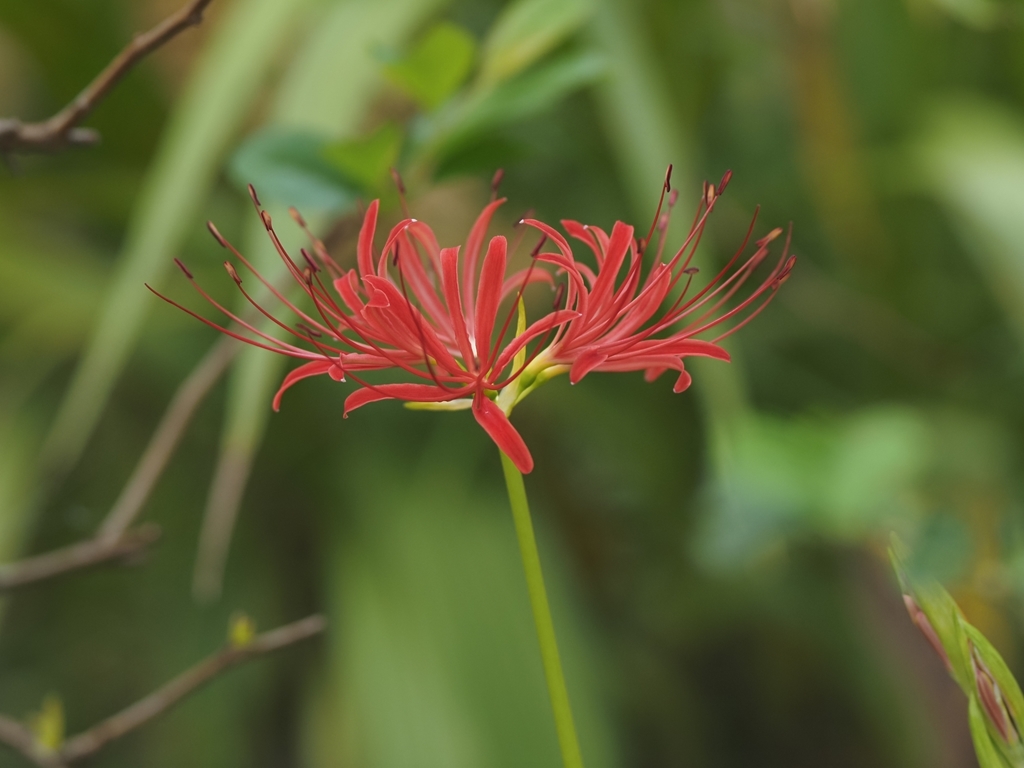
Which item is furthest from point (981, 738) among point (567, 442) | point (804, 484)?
point (567, 442)

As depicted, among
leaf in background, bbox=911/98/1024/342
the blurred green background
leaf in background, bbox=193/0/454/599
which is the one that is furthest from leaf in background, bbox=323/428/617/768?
leaf in background, bbox=911/98/1024/342

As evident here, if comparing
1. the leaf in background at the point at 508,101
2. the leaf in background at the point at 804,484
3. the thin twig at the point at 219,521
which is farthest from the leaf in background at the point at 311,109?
the leaf in background at the point at 804,484

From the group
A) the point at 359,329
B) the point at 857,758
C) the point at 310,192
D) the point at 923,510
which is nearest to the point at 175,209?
the point at 310,192

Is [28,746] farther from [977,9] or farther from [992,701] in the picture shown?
[977,9]

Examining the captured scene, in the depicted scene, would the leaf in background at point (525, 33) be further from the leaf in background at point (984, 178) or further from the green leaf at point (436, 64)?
the leaf in background at point (984, 178)

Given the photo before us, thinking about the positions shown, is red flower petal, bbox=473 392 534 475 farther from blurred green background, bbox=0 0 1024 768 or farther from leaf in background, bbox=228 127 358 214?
blurred green background, bbox=0 0 1024 768
